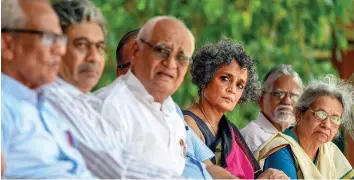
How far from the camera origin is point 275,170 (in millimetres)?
3158

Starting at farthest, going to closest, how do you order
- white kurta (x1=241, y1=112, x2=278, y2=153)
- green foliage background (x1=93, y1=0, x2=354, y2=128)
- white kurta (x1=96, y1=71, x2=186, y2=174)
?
green foliage background (x1=93, y1=0, x2=354, y2=128)
white kurta (x1=241, y1=112, x2=278, y2=153)
white kurta (x1=96, y1=71, x2=186, y2=174)

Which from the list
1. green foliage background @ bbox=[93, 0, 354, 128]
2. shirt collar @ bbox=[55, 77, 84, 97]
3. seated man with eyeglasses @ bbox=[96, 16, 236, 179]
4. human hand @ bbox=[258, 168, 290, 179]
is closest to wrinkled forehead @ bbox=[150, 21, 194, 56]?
seated man with eyeglasses @ bbox=[96, 16, 236, 179]

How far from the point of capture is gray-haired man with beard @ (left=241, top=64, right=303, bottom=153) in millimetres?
3932

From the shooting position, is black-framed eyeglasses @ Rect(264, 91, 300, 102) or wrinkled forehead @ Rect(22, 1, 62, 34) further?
black-framed eyeglasses @ Rect(264, 91, 300, 102)

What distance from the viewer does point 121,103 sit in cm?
272

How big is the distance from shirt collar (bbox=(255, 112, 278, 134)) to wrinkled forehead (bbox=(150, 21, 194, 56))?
125cm

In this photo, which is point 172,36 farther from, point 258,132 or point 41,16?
point 258,132

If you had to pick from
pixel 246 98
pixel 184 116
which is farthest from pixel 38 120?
pixel 246 98

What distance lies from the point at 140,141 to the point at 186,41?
1.00ft

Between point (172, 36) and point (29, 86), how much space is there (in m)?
0.46

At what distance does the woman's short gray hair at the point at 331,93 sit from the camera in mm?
3426

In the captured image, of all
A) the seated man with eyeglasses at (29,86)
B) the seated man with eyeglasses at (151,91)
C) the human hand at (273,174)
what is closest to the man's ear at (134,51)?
the seated man with eyeglasses at (151,91)

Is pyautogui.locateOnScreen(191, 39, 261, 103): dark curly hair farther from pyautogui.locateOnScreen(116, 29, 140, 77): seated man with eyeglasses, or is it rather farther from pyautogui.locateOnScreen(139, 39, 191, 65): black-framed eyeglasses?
pyautogui.locateOnScreen(139, 39, 191, 65): black-framed eyeglasses

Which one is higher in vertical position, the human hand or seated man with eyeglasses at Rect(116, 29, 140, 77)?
seated man with eyeglasses at Rect(116, 29, 140, 77)
